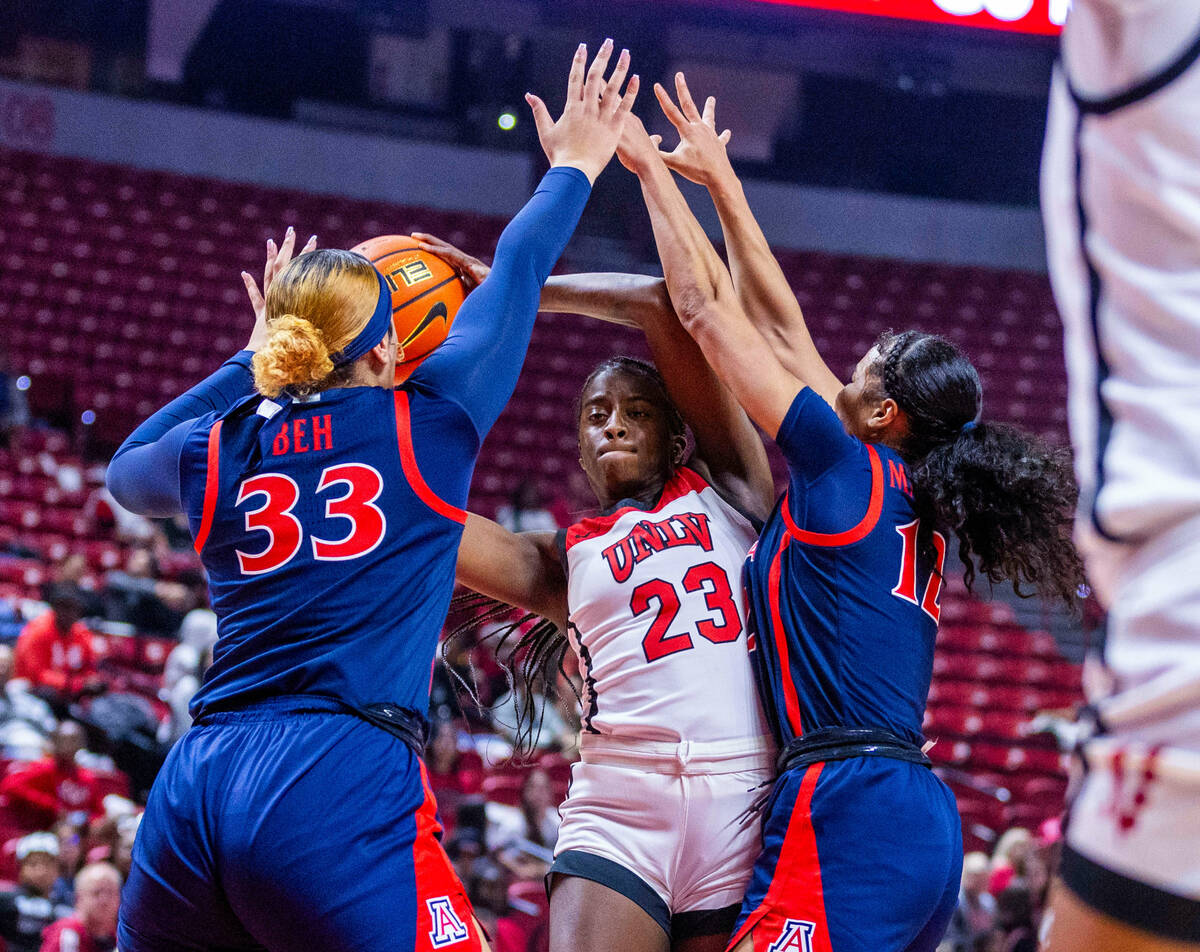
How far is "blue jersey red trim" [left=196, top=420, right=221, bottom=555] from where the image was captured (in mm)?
2365

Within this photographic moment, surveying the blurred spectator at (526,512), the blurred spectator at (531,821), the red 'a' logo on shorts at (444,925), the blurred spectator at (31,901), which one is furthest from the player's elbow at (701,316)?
the blurred spectator at (526,512)

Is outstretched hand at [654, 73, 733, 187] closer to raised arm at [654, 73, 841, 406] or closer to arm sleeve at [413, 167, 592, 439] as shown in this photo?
raised arm at [654, 73, 841, 406]

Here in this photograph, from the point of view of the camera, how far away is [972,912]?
702 cm

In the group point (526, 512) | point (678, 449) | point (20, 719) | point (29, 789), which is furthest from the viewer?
point (526, 512)

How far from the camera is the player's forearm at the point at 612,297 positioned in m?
3.27

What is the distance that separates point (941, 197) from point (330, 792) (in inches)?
633

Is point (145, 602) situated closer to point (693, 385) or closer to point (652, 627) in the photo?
point (693, 385)

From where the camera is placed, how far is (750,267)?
3244 millimetres

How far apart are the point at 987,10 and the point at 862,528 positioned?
36.0 ft

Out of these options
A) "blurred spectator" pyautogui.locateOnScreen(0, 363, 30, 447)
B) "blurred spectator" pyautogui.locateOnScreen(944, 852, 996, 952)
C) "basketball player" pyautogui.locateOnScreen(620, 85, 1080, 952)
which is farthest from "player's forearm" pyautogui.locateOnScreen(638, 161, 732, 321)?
"blurred spectator" pyautogui.locateOnScreen(0, 363, 30, 447)

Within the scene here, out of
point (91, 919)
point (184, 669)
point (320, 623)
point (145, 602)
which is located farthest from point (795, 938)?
point (145, 602)

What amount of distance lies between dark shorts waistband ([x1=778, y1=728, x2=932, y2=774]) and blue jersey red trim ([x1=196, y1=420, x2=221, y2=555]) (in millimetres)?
1250

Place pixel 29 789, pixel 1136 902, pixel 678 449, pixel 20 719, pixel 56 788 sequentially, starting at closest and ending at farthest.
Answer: pixel 1136 902
pixel 678 449
pixel 29 789
pixel 56 788
pixel 20 719

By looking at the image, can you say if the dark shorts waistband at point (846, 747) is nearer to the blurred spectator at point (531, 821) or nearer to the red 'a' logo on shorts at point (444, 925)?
the red 'a' logo on shorts at point (444, 925)
